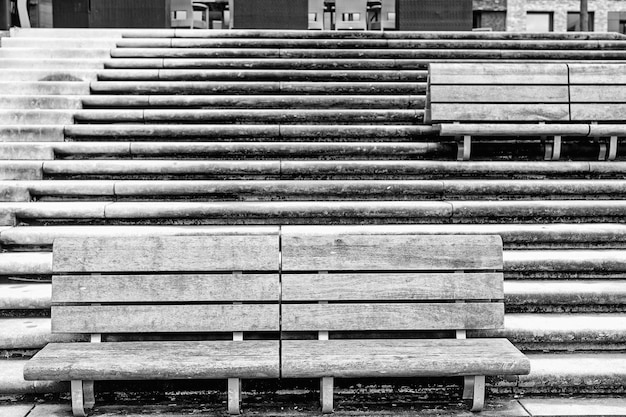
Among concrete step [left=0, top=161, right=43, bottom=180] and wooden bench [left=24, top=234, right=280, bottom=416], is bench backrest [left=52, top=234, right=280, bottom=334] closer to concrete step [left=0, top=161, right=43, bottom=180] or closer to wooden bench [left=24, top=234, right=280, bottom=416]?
wooden bench [left=24, top=234, right=280, bottom=416]

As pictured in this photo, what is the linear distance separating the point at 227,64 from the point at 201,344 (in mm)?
4489

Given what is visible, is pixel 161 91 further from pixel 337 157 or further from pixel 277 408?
pixel 277 408

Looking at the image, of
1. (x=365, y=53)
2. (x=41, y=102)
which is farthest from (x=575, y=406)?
(x=41, y=102)

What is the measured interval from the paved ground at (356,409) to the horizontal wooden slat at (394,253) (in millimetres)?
747

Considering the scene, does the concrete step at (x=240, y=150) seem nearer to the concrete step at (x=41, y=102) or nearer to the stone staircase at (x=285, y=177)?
the stone staircase at (x=285, y=177)

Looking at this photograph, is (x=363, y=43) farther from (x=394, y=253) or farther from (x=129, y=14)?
(x=394, y=253)

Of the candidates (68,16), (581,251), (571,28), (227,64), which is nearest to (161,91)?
(227,64)

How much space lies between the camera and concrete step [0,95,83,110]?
660 centimetres

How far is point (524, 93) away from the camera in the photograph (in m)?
6.16

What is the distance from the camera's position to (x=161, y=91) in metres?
7.01

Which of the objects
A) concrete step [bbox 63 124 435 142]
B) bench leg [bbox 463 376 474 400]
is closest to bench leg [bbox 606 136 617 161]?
concrete step [bbox 63 124 435 142]

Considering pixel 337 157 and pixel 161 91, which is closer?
pixel 337 157

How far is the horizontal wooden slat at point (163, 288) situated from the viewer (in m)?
3.75

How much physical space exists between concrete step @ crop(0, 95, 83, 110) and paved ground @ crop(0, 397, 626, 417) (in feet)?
11.8
